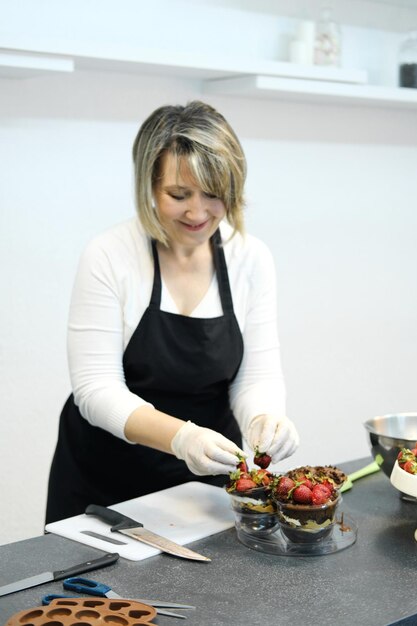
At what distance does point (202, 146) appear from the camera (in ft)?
6.74

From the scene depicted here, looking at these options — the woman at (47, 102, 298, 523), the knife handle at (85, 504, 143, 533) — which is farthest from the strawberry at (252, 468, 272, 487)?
the knife handle at (85, 504, 143, 533)

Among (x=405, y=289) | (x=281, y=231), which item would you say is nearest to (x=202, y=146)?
(x=281, y=231)

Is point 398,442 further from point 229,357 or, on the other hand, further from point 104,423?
point 104,423

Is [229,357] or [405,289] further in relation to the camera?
[405,289]

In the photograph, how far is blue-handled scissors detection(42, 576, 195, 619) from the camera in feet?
4.87

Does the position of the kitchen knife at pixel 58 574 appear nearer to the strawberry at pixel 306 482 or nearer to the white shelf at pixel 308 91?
the strawberry at pixel 306 482

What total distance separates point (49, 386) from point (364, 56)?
6.14 ft

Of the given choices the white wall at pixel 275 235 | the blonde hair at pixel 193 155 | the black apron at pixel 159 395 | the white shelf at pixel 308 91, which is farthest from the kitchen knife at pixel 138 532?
the white shelf at pixel 308 91

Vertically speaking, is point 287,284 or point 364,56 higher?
point 364,56

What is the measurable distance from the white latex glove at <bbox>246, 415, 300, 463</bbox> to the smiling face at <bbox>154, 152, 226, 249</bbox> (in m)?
0.47

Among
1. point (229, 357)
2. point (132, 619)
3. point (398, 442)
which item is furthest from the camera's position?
point (229, 357)

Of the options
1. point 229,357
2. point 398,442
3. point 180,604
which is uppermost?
point 229,357

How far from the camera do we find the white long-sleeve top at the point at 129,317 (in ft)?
6.89

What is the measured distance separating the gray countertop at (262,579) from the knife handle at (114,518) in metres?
0.09
